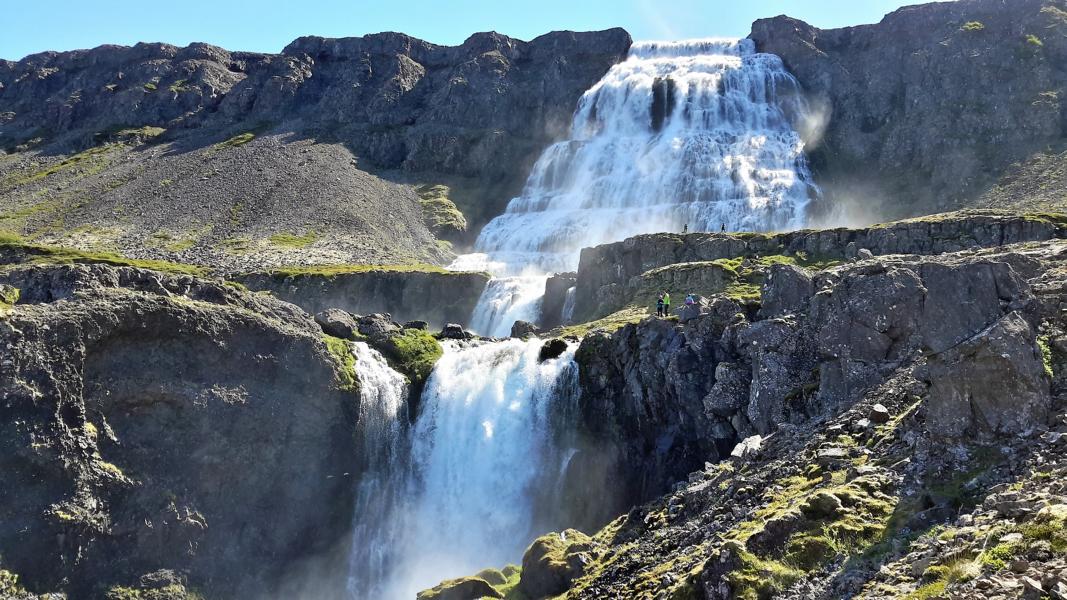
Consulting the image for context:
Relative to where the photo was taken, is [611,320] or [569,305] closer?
[611,320]

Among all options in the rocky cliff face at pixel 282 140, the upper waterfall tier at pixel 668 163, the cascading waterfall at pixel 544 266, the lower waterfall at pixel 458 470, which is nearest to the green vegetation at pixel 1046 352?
the lower waterfall at pixel 458 470

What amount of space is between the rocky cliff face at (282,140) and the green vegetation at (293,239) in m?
0.41

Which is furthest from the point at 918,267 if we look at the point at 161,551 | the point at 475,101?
the point at 475,101

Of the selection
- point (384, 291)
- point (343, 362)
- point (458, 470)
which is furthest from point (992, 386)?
point (384, 291)

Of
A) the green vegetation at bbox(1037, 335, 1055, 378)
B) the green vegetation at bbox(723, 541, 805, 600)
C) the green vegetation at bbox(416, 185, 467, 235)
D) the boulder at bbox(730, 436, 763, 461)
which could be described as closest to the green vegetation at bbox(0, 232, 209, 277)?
the green vegetation at bbox(416, 185, 467, 235)

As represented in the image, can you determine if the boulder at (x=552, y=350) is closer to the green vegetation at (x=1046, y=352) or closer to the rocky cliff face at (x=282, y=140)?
the green vegetation at (x=1046, y=352)

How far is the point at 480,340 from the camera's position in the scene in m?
55.7

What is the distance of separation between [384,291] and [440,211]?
154 feet

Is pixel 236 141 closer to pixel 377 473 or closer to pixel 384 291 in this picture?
pixel 384 291

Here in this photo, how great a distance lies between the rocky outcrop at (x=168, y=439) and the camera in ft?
112

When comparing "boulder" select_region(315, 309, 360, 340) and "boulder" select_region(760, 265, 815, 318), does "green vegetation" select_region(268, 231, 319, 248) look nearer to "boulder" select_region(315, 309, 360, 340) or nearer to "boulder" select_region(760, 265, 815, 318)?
"boulder" select_region(315, 309, 360, 340)

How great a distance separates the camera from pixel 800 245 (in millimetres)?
65000

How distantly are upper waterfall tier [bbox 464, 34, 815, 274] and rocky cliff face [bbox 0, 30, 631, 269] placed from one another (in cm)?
953

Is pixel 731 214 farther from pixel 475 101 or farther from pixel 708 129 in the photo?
pixel 475 101
